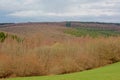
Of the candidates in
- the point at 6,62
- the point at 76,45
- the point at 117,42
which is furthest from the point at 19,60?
the point at 117,42

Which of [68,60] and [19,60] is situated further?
[68,60]

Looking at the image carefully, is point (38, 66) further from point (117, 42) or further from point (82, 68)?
point (117, 42)

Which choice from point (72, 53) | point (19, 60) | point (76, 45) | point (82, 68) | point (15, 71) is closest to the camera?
point (15, 71)

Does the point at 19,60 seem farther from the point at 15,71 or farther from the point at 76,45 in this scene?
the point at 76,45

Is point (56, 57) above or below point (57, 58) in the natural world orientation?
above

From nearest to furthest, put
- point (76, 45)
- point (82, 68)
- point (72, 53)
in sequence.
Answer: point (82, 68) < point (72, 53) < point (76, 45)

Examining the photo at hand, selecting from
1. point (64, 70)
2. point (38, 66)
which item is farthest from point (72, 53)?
point (38, 66)

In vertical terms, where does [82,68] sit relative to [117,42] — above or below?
below

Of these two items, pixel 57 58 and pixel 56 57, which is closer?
pixel 56 57
